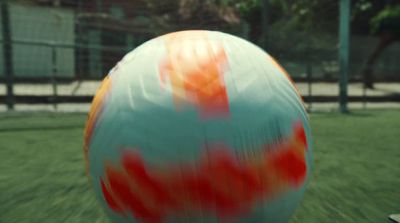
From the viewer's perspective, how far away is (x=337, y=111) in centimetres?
1269

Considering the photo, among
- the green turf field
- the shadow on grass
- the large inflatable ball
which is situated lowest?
the green turf field

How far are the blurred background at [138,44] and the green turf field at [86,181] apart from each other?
1 cm

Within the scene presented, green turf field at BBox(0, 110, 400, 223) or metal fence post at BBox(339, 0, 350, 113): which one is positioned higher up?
metal fence post at BBox(339, 0, 350, 113)

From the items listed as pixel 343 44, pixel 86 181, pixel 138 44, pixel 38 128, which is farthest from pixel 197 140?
pixel 138 44

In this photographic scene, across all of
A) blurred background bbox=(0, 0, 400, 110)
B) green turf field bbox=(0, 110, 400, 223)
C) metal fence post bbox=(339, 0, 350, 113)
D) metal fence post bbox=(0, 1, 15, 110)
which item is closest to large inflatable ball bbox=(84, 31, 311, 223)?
green turf field bbox=(0, 110, 400, 223)

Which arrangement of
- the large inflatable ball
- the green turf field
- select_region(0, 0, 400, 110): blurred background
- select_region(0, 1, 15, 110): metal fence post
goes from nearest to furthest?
the large inflatable ball, the green turf field, select_region(0, 1, 15, 110): metal fence post, select_region(0, 0, 400, 110): blurred background

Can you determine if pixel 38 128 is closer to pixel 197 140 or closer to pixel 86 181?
pixel 86 181

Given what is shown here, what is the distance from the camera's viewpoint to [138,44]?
1666 centimetres

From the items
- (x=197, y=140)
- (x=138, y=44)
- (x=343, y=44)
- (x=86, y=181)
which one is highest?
(x=138, y=44)

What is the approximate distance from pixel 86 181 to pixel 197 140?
8.20 ft

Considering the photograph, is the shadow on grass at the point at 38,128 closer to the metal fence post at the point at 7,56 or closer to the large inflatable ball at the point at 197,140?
the metal fence post at the point at 7,56

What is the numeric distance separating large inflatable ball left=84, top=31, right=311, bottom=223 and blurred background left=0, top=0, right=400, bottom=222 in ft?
3.19

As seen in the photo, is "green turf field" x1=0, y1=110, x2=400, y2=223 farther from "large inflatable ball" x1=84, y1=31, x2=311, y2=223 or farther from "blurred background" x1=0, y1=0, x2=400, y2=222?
"large inflatable ball" x1=84, y1=31, x2=311, y2=223

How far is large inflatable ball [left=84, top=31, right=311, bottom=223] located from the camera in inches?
86.5
